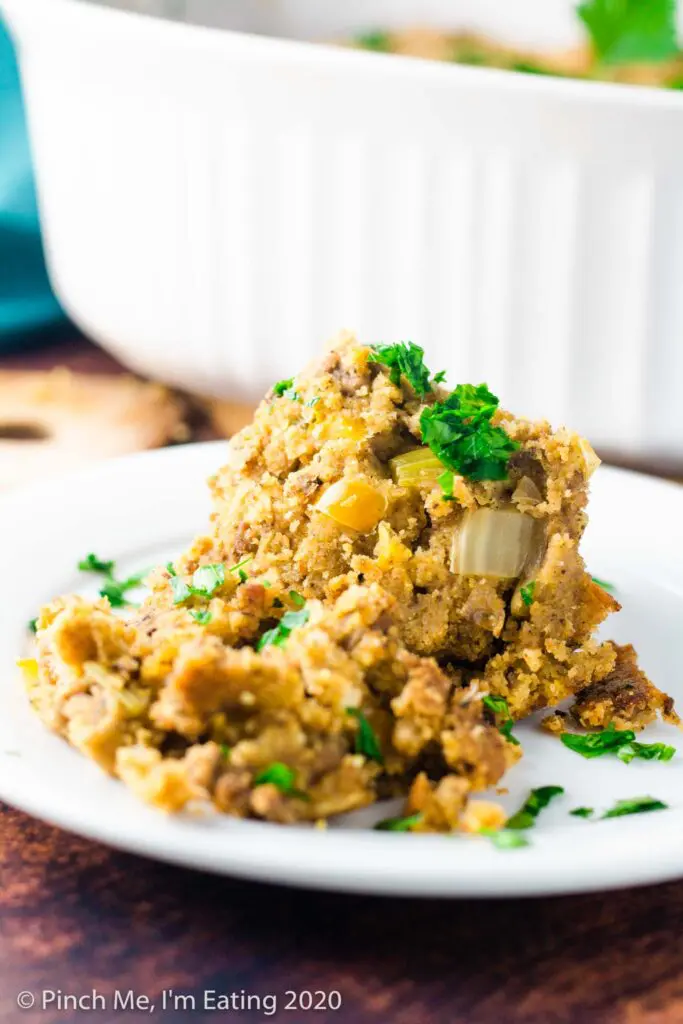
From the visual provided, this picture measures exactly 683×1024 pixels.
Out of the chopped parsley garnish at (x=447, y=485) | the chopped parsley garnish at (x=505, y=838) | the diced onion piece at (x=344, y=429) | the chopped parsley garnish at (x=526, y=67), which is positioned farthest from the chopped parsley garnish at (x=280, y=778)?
the chopped parsley garnish at (x=526, y=67)

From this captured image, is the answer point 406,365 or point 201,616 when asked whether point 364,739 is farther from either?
point 406,365

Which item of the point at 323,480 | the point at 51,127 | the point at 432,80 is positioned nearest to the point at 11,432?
the point at 51,127

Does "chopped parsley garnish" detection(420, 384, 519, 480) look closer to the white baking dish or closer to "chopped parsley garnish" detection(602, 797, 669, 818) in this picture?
"chopped parsley garnish" detection(602, 797, 669, 818)

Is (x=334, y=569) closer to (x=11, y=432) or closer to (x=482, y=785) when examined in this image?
(x=482, y=785)

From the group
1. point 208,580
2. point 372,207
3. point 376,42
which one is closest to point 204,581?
point 208,580

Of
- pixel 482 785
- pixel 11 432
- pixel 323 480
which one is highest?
pixel 323 480

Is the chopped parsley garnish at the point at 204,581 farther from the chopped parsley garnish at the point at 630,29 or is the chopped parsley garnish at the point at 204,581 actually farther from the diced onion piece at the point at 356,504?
the chopped parsley garnish at the point at 630,29
